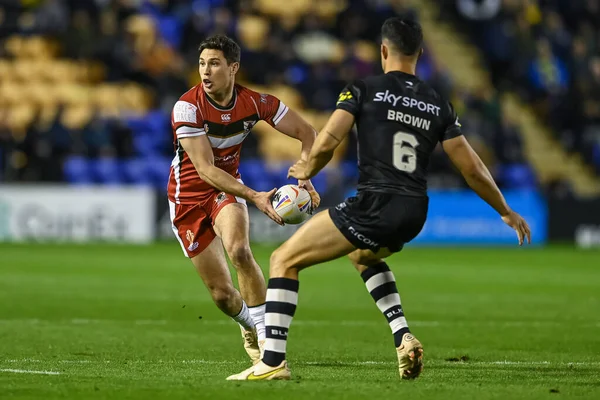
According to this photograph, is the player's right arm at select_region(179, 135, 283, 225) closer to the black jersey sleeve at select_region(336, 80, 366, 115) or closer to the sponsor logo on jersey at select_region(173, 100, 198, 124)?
the sponsor logo on jersey at select_region(173, 100, 198, 124)

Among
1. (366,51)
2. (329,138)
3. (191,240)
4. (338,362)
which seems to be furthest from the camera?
(366,51)

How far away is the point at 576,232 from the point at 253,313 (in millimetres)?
18959

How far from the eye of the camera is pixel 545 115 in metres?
30.0

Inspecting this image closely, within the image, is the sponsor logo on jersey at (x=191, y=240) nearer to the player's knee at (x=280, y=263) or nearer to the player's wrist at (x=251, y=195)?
the player's wrist at (x=251, y=195)

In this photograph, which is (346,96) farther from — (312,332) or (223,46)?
(312,332)

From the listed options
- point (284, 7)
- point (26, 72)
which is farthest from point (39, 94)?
point (284, 7)

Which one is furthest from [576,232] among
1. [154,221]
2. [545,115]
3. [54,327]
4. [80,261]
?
[54,327]

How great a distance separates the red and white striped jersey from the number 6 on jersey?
1.67 meters

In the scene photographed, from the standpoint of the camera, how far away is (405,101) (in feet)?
23.3

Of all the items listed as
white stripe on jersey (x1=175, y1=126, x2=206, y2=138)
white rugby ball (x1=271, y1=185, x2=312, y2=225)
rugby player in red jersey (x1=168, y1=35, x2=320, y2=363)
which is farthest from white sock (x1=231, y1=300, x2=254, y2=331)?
white stripe on jersey (x1=175, y1=126, x2=206, y2=138)

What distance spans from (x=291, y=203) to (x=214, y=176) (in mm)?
557

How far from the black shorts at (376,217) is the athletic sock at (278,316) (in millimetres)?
473

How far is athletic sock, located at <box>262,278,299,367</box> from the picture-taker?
7.07 metres

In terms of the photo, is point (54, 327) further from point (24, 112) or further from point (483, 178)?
point (24, 112)
